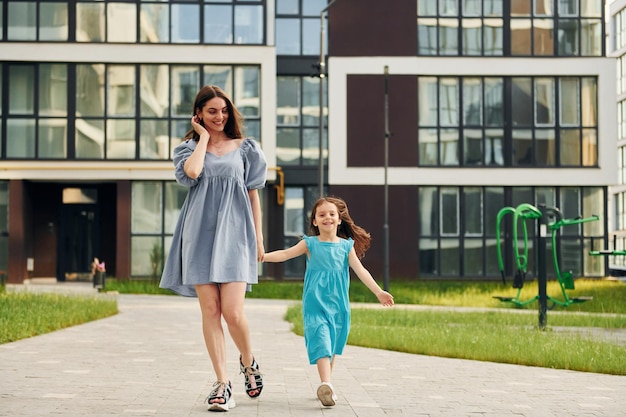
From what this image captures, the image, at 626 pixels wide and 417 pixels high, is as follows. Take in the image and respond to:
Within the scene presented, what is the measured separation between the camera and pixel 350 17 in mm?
36062

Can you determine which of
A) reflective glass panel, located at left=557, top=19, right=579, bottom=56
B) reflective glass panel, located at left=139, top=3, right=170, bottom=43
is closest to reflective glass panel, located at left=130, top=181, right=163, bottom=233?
reflective glass panel, located at left=139, top=3, right=170, bottom=43

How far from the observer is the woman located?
706cm

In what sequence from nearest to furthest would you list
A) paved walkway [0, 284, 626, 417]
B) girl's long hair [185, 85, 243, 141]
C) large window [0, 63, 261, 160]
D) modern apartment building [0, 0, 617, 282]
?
paved walkway [0, 284, 626, 417]
girl's long hair [185, 85, 243, 141]
large window [0, 63, 261, 160]
modern apartment building [0, 0, 617, 282]

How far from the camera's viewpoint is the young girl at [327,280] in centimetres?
739

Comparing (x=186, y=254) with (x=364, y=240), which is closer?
(x=186, y=254)

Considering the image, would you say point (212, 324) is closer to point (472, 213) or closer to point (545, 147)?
point (472, 213)

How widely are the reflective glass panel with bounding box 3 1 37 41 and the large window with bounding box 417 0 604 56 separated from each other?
12487 mm

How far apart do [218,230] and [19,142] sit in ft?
92.3

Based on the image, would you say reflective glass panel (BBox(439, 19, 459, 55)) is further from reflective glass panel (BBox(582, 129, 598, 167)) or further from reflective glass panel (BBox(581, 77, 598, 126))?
reflective glass panel (BBox(582, 129, 598, 167))

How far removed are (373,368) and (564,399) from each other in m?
2.48

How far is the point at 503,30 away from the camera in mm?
35969

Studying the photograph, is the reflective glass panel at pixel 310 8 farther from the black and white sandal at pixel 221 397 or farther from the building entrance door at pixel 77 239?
the black and white sandal at pixel 221 397

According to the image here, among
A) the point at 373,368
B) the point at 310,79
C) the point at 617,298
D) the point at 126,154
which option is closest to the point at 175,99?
the point at 126,154

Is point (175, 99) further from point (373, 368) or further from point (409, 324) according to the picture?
point (373, 368)
